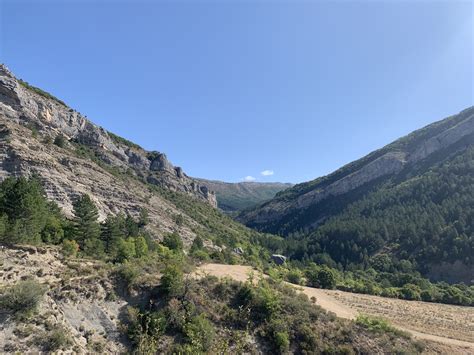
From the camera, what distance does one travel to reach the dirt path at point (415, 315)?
92.7 ft

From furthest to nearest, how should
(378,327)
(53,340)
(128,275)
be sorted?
1. (378,327)
2. (128,275)
3. (53,340)

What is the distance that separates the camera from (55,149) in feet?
223

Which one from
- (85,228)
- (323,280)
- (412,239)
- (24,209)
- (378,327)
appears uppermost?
(24,209)

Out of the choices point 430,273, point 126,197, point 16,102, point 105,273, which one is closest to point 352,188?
point 430,273

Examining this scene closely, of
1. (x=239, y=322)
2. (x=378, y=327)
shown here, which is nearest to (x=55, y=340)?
(x=239, y=322)

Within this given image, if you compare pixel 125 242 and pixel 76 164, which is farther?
pixel 76 164

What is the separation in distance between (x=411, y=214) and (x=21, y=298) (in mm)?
121333

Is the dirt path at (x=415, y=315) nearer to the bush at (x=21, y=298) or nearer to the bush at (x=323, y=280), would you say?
the bush at (x=323, y=280)

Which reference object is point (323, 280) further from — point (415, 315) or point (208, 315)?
point (208, 315)

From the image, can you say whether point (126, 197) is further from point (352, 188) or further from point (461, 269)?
point (352, 188)

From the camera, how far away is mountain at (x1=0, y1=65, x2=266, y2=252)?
53.1 meters

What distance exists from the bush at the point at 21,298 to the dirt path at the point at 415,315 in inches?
575

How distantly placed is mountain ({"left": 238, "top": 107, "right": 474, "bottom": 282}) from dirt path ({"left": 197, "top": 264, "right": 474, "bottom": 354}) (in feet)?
138

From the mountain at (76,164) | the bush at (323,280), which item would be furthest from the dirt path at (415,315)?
the mountain at (76,164)
